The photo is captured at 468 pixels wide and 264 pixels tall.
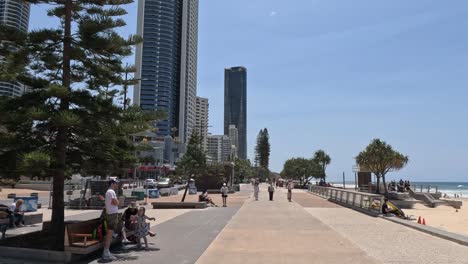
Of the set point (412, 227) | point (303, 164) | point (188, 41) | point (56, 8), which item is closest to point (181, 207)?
point (412, 227)

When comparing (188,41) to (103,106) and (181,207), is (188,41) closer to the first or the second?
(181,207)

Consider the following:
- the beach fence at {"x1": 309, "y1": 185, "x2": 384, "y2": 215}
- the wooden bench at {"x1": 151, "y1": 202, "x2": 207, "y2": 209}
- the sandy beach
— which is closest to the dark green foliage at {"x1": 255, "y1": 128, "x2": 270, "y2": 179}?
the sandy beach

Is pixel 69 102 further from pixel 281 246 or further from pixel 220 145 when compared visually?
pixel 220 145

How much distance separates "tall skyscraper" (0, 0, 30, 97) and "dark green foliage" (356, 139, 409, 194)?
136 ft

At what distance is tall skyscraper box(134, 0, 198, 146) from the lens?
8406cm

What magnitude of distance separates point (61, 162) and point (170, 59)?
91.9m

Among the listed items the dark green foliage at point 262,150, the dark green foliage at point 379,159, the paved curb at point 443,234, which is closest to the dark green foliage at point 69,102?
the paved curb at point 443,234

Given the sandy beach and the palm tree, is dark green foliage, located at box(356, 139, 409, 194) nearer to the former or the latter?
the sandy beach

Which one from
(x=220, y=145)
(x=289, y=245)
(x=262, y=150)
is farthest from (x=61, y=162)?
(x=220, y=145)

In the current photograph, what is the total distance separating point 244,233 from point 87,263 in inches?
218

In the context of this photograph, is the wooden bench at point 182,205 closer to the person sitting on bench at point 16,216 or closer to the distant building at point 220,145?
the person sitting on bench at point 16,216

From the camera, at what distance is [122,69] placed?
11164mm

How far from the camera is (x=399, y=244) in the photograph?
11070mm

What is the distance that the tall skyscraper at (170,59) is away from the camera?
3310 inches
